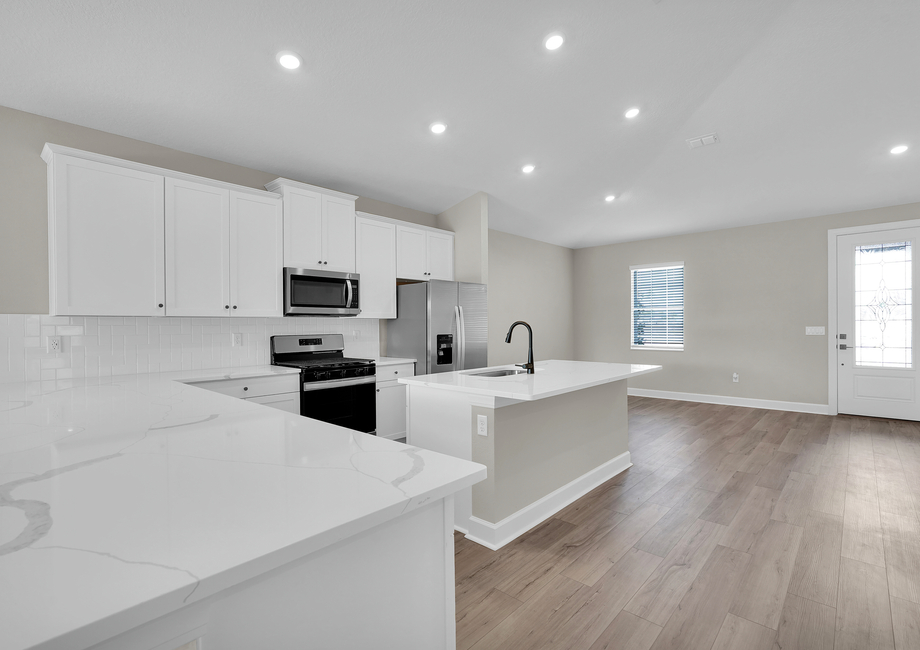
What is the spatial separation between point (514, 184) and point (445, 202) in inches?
30.7

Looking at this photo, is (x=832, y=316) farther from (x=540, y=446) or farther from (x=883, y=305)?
(x=540, y=446)

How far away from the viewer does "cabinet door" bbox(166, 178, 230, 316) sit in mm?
3094

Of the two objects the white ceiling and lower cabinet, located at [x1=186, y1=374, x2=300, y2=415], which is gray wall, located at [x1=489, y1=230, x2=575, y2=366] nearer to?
the white ceiling

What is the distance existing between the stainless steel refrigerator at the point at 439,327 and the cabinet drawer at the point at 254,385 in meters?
1.30

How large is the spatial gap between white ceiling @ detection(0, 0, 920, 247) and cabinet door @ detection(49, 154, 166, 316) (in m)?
0.46

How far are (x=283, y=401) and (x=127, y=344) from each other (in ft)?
3.68

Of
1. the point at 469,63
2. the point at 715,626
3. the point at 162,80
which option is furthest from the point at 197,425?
the point at 469,63

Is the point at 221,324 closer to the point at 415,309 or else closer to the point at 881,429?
the point at 415,309

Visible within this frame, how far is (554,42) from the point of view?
2807mm

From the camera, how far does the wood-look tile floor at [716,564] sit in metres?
1.76

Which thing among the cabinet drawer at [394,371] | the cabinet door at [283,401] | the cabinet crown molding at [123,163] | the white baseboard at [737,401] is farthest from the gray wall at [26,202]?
the white baseboard at [737,401]

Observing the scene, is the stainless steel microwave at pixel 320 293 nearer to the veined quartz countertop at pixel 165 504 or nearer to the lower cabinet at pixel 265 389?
the lower cabinet at pixel 265 389

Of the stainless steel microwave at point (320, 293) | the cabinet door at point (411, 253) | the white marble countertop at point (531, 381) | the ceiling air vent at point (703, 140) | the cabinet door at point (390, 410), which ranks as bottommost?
the cabinet door at point (390, 410)

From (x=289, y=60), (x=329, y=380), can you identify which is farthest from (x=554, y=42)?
(x=329, y=380)
